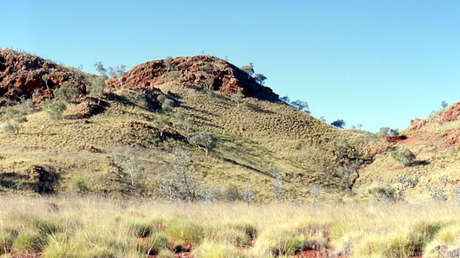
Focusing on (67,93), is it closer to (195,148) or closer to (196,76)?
(195,148)

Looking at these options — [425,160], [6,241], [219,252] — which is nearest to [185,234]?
[219,252]

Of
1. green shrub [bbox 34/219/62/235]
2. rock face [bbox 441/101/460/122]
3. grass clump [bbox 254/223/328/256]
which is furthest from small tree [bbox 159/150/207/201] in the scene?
rock face [bbox 441/101/460/122]

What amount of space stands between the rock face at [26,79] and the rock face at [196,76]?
18141 mm

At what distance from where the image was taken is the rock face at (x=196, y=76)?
8469 cm

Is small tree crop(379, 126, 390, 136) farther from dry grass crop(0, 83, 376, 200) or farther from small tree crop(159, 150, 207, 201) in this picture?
small tree crop(159, 150, 207, 201)

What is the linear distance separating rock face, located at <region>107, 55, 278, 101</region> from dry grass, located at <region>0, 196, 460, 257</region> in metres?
76.8

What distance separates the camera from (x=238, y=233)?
560 centimetres

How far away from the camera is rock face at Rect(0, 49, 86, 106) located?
66375 millimetres

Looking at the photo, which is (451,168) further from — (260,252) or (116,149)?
(260,252)

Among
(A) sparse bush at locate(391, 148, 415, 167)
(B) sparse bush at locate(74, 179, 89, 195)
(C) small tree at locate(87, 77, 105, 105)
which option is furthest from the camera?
(C) small tree at locate(87, 77, 105, 105)

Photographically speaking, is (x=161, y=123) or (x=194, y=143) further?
(x=161, y=123)

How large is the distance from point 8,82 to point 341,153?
65337 mm

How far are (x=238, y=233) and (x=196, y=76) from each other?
268ft

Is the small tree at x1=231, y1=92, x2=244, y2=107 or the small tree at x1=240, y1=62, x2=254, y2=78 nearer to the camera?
the small tree at x1=231, y1=92, x2=244, y2=107
